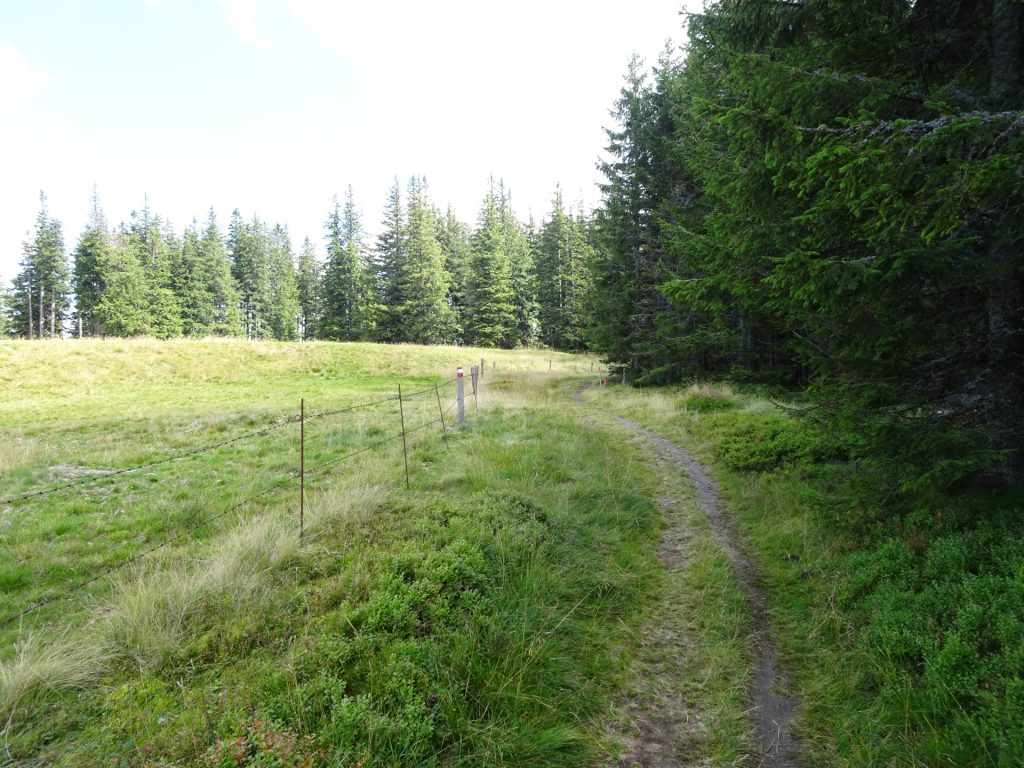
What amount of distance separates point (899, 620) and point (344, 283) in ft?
197

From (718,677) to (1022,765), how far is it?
1.72 meters

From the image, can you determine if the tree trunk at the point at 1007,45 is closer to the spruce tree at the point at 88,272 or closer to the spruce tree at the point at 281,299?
the spruce tree at the point at 88,272

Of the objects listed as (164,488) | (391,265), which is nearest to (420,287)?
(391,265)

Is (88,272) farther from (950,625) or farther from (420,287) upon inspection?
(950,625)

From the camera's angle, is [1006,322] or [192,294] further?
[192,294]

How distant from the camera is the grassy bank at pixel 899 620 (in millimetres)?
2884

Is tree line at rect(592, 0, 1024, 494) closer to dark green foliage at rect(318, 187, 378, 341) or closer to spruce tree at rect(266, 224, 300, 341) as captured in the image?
dark green foliage at rect(318, 187, 378, 341)

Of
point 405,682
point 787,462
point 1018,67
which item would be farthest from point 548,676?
point 1018,67

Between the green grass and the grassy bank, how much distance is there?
4.77ft

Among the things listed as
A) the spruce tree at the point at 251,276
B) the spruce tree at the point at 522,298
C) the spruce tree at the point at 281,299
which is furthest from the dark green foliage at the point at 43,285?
the spruce tree at the point at 522,298

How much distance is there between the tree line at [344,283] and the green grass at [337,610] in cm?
4102

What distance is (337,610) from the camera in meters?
4.07

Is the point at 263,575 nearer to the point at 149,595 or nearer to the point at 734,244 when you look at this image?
the point at 149,595

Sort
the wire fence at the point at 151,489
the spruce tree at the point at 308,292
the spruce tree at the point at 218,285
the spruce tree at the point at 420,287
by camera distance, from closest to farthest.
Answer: the wire fence at the point at 151,489
the spruce tree at the point at 420,287
the spruce tree at the point at 218,285
the spruce tree at the point at 308,292
